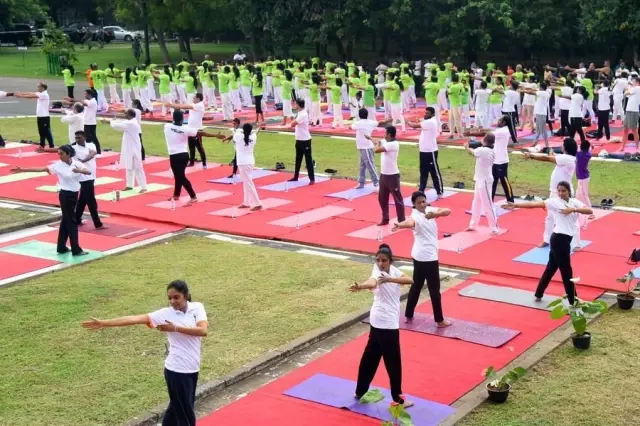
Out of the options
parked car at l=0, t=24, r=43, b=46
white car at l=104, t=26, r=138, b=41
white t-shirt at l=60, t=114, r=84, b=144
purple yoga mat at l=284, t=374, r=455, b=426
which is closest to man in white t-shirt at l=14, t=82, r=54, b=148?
white t-shirt at l=60, t=114, r=84, b=144

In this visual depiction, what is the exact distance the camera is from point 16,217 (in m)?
19.0

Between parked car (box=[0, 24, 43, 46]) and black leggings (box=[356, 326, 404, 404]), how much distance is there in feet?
202

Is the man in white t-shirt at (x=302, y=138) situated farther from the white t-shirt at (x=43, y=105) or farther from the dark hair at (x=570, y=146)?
the white t-shirt at (x=43, y=105)

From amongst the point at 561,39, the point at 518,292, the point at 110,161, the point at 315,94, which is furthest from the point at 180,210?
the point at 561,39

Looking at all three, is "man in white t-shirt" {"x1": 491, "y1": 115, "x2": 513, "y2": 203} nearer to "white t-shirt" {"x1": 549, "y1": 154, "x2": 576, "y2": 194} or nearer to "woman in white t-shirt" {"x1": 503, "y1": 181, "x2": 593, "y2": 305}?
"white t-shirt" {"x1": 549, "y1": 154, "x2": 576, "y2": 194}

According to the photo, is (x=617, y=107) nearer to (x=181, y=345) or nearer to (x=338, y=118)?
(x=338, y=118)

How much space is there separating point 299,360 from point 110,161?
15.2 m

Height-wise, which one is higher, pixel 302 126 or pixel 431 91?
pixel 431 91

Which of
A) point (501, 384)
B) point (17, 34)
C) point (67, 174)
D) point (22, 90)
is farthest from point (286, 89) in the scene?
point (17, 34)

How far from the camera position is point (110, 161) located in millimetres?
25172

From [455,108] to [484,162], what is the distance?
1134cm

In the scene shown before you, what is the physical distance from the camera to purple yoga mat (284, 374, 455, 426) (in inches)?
377

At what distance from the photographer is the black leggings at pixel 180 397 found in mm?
8430

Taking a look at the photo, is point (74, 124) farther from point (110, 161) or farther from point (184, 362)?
point (184, 362)
